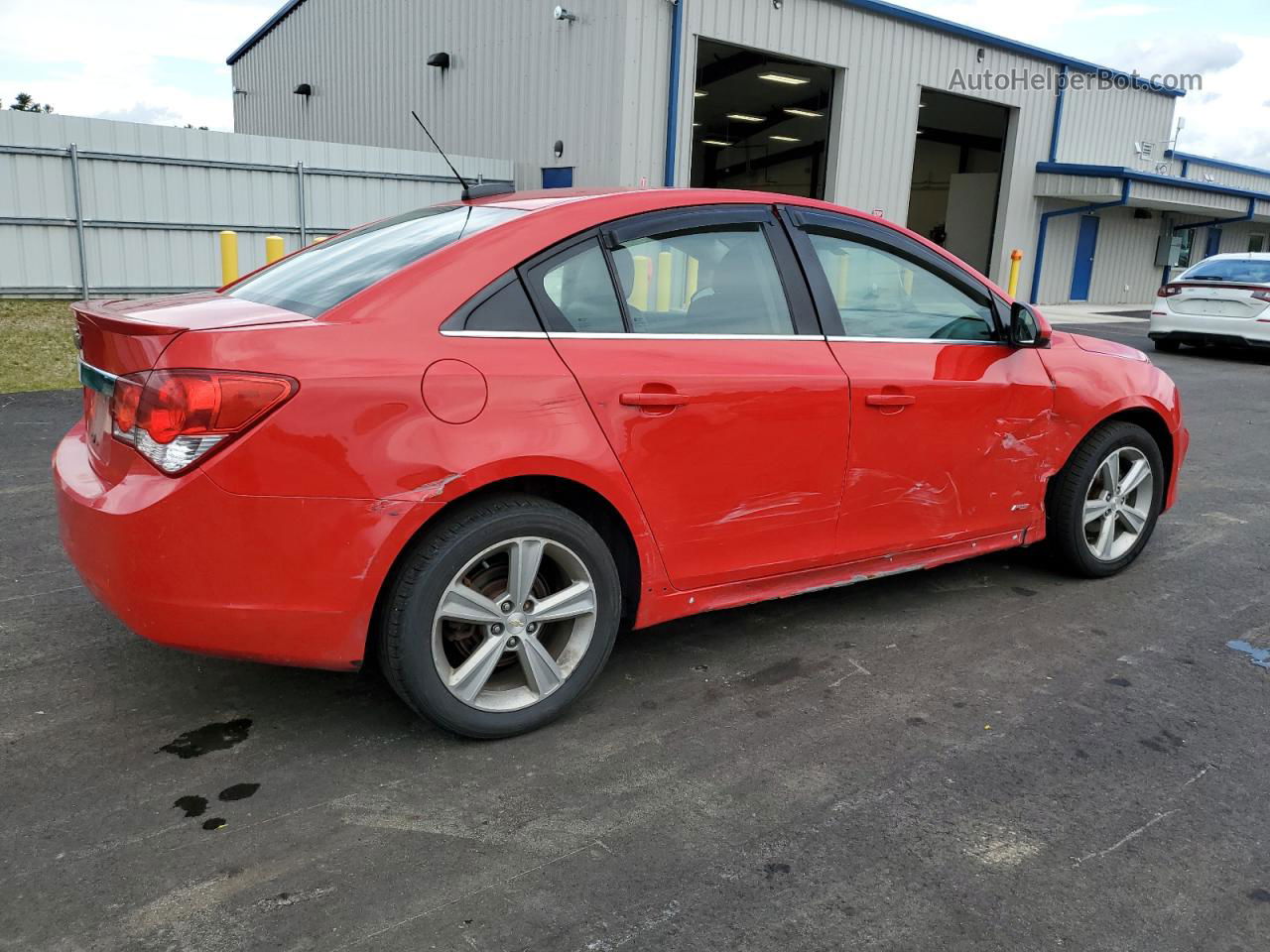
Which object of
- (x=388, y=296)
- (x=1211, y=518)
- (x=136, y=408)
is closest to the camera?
(x=136, y=408)

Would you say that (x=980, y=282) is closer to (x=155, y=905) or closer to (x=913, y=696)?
(x=913, y=696)

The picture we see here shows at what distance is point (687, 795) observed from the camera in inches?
106

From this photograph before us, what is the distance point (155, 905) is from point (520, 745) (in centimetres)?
103

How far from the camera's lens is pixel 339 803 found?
8.50ft

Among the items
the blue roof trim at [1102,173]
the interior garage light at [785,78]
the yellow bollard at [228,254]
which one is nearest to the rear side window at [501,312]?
the yellow bollard at [228,254]

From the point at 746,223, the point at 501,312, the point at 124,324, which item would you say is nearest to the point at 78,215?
the point at 124,324

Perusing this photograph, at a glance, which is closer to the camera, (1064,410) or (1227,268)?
→ (1064,410)

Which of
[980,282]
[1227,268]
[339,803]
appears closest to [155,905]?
[339,803]

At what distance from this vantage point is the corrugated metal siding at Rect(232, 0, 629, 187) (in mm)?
15703

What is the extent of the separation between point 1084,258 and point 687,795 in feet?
85.6

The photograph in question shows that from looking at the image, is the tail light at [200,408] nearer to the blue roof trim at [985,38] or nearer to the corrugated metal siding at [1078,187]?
the blue roof trim at [985,38]

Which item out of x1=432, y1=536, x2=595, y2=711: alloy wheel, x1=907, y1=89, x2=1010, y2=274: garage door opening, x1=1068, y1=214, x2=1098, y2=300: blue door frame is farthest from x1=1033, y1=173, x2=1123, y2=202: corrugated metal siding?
x1=432, y1=536, x2=595, y2=711: alloy wheel

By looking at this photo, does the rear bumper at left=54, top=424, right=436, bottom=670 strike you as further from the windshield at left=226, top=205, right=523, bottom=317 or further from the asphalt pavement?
the windshield at left=226, top=205, right=523, bottom=317

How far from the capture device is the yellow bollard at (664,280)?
3.17 meters
